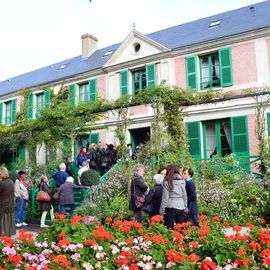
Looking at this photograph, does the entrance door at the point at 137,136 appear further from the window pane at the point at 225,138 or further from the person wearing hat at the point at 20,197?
the person wearing hat at the point at 20,197

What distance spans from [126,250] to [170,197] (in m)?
2.38

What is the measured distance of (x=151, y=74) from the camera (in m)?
15.8

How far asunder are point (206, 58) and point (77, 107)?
6.61 meters

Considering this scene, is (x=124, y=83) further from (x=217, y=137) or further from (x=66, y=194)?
(x=66, y=194)

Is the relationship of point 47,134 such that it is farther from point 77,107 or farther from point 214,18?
point 214,18

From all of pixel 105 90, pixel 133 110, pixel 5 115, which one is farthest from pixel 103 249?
pixel 5 115

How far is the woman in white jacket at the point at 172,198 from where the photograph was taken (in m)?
5.58

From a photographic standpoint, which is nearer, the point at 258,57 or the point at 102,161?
the point at 102,161

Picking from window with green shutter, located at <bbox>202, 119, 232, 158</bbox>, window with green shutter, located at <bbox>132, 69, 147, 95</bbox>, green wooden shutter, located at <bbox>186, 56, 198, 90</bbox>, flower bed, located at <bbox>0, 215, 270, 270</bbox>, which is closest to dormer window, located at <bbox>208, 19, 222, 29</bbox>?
green wooden shutter, located at <bbox>186, 56, 198, 90</bbox>

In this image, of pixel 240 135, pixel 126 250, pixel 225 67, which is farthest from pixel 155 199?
pixel 225 67

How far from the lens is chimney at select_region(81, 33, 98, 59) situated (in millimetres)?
21578

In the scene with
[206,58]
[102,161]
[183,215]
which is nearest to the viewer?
[183,215]

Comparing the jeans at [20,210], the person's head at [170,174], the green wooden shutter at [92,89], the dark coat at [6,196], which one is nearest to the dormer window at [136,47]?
the green wooden shutter at [92,89]

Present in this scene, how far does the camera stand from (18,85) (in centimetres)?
2261
